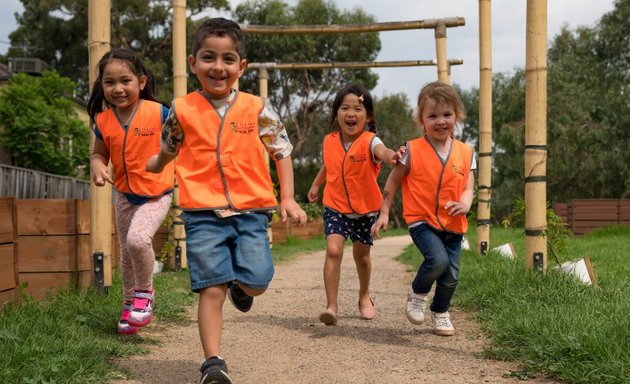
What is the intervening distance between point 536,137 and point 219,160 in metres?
3.16

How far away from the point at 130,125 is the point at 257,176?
139cm

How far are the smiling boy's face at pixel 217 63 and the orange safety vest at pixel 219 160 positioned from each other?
113 millimetres

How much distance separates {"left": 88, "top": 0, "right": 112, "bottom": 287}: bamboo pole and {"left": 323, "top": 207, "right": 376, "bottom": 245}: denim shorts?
1.77 meters

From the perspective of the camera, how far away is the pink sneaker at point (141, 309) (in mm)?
4625

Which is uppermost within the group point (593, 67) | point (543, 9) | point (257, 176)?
point (593, 67)

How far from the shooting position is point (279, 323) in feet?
18.6

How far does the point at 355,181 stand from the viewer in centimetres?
571

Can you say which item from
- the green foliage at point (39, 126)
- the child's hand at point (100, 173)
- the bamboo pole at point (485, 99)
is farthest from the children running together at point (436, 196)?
the green foliage at point (39, 126)

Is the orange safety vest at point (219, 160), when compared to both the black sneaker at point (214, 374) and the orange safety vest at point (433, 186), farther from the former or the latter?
the orange safety vest at point (433, 186)

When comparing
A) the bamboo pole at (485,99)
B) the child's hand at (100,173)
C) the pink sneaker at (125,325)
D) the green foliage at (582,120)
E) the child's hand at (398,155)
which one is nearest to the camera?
the child's hand at (100,173)

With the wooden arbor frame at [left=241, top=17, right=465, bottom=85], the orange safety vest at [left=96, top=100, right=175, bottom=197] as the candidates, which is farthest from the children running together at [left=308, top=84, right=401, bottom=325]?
the wooden arbor frame at [left=241, top=17, right=465, bottom=85]

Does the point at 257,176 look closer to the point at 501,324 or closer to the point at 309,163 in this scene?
the point at 501,324

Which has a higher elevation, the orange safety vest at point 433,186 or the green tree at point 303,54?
the green tree at point 303,54

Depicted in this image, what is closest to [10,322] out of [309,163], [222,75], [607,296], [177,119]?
[177,119]
